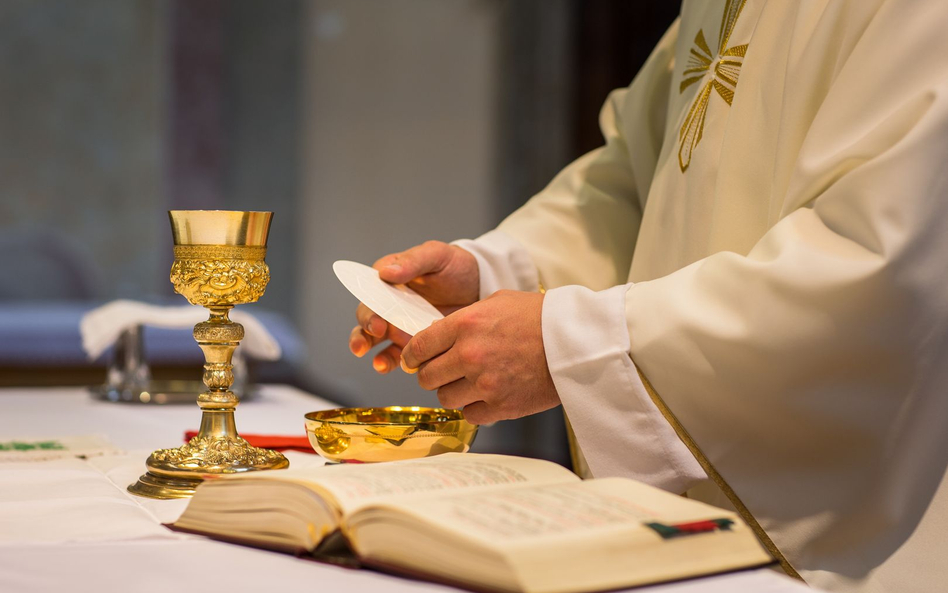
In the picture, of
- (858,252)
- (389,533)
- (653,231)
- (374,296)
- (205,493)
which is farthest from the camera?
(653,231)

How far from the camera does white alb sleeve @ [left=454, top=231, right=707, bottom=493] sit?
125 cm

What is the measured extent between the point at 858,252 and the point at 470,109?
589 centimetres

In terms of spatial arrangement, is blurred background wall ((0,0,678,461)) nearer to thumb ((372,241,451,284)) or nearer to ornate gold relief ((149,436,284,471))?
thumb ((372,241,451,284))

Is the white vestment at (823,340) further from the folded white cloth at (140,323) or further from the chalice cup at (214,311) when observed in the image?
the folded white cloth at (140,323)

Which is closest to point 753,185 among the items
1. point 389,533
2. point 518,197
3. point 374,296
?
point 374,296

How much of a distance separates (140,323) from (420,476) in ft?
5.25

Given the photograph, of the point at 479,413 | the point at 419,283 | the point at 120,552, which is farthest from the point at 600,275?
the point at 120,552

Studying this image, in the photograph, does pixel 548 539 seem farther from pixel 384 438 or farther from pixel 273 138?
pixel 273 138

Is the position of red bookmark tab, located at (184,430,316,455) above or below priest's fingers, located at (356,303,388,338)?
below

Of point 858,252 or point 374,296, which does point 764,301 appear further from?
point 374,296

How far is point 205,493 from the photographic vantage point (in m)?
1.02

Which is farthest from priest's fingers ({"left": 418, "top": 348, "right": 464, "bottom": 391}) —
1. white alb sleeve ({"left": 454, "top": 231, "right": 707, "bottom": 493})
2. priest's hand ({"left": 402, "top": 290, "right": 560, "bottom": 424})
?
white alb sleeve ({"left": 454, "top": 231, "right": 707, "bottom": 493})

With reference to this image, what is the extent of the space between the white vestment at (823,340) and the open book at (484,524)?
27 centimetres

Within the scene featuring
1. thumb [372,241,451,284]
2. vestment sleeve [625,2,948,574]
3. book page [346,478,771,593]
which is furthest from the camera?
thumb [372,241,451,284]
